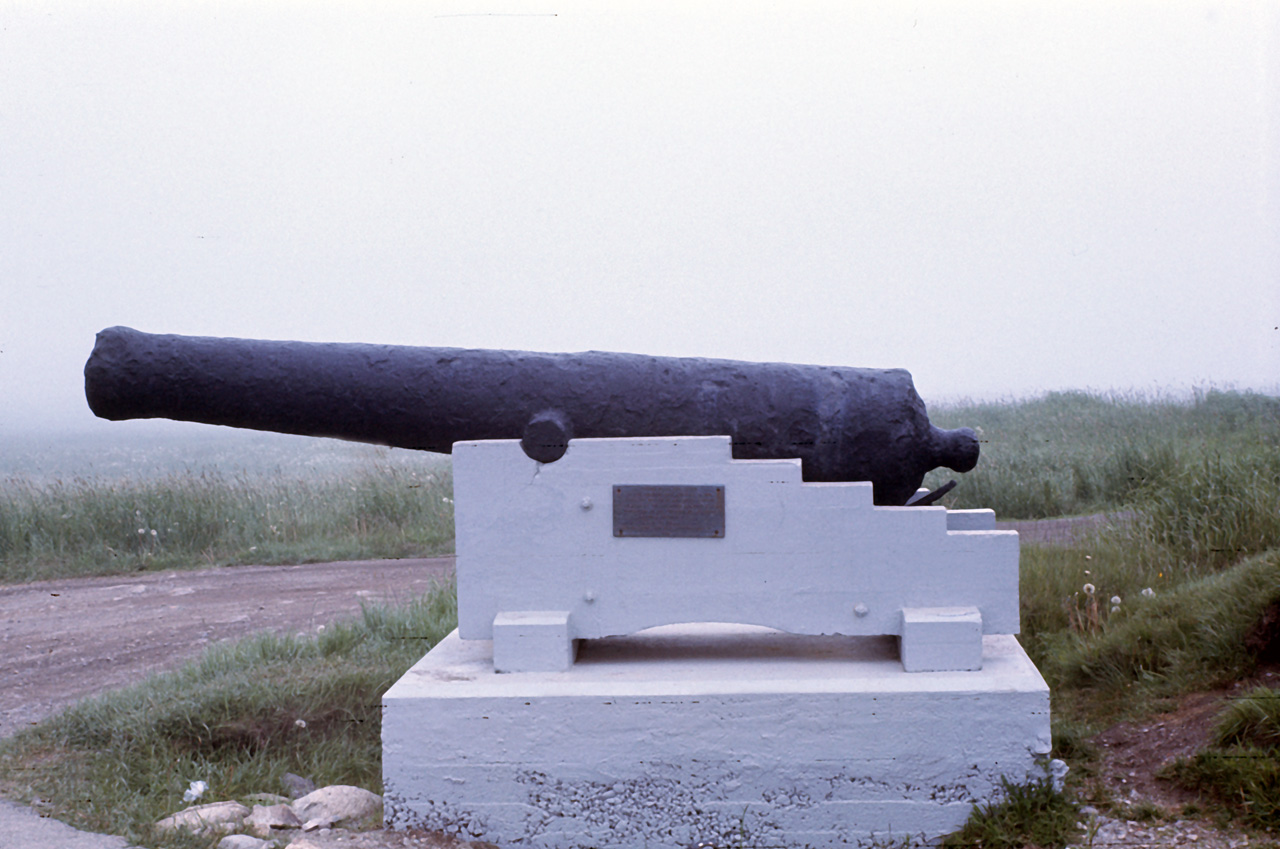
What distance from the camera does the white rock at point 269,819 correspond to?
3316 millimetres

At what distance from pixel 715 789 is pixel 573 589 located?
0.83m

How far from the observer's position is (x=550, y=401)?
3.64 meters

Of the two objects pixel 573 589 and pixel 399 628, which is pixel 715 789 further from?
pixel 399 628

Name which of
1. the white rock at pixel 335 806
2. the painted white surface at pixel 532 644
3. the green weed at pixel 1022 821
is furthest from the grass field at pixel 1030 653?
the painted white surface at pixel 532 644

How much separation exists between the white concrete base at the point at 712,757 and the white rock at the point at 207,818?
0.54 meters

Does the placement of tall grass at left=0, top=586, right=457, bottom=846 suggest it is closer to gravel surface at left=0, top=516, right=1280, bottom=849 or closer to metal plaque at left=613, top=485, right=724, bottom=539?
gravel surface at left=0, top=516, right=1280, bottom=849

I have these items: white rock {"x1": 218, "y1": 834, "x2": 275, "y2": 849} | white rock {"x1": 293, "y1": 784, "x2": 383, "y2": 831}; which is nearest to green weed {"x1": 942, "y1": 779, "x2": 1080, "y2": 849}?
white rock {"x1": 293, "y1": 784, "x2": 383, "y2": 831}

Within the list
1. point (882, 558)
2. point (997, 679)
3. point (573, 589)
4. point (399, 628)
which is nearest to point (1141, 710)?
point (997, 679)

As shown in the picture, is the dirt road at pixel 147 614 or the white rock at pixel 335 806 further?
the dirt road at pixel 147 614

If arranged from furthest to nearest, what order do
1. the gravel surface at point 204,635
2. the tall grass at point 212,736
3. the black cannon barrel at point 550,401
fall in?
the tall grass at point 212,736 → the black cannon barrel at point 550,401 → the gravel surface at point 204,635

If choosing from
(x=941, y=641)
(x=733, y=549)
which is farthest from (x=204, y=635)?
(x=941, y=641)

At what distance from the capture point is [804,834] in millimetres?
3334

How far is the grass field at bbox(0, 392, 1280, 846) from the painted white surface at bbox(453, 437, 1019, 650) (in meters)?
0.77

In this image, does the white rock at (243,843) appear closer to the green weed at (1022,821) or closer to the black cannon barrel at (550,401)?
the black cannon barrel at (550,401)
